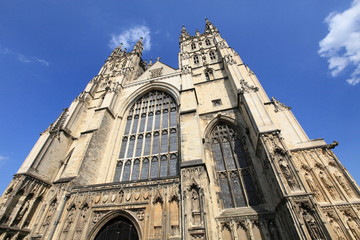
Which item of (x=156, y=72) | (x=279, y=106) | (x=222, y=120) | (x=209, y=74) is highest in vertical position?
(x=156, y=72)

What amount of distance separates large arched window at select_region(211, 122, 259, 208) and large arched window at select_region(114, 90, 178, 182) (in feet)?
7.45

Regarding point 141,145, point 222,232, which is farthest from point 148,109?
point 222,232

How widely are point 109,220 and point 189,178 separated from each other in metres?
3.48

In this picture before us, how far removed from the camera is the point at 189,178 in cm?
668

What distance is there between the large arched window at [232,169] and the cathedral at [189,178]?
0.05m

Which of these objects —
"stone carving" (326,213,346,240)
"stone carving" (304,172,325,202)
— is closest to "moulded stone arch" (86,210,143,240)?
"stone carving" (326,213,346,240)

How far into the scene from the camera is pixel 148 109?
42.2ft

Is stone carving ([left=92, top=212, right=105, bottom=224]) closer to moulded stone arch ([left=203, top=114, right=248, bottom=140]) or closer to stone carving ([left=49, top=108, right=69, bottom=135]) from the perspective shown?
moulded stone arch ([left=203, top=114, right=248, bottom=140])

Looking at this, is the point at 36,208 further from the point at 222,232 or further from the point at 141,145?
the point at 222,232

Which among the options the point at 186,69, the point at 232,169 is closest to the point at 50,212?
the point at 232,169

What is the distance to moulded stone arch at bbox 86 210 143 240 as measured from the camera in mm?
6252

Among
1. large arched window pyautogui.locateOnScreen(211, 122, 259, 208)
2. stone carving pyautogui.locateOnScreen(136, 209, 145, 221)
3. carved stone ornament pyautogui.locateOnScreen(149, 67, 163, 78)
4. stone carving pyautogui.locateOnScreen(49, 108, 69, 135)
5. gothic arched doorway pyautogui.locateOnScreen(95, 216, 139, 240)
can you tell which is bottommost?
gothic arched doorway pyautogui.locateOnScreen(95, 216, 139, 240)

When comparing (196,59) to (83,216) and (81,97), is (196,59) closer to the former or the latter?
(81,97)

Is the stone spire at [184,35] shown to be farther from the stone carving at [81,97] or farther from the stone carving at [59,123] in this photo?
the stone carving at [59,123]
